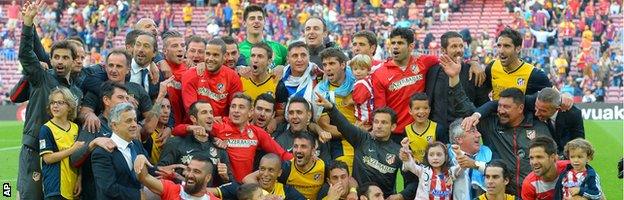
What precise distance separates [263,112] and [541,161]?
8.56ft

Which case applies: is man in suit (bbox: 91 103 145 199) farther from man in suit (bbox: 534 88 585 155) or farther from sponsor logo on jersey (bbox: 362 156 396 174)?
man in suit (bbox: 534 88 585 155)

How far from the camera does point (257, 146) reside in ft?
37.5

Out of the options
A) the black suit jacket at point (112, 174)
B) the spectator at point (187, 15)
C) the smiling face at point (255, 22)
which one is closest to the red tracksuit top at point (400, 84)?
the smiling face at point (255, 22)

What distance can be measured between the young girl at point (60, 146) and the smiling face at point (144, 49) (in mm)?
1036

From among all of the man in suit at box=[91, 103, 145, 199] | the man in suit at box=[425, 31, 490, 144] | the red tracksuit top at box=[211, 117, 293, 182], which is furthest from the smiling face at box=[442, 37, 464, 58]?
the man in suit at box=[91, 103, 145, 199]

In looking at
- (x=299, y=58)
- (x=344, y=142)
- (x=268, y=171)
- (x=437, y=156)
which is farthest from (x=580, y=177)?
(x=299, y=58)

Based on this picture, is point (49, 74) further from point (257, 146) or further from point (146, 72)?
point (257, 146)

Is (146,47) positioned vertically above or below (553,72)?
above

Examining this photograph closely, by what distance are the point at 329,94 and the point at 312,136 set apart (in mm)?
466

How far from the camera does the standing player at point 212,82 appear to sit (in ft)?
37.7

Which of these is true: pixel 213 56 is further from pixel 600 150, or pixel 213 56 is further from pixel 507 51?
pixel 600 150

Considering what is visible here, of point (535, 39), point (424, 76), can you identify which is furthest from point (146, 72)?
point (535, 39)

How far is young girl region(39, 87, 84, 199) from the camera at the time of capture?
1063 cm

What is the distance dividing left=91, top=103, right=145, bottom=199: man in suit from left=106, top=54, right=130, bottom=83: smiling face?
0.97m
